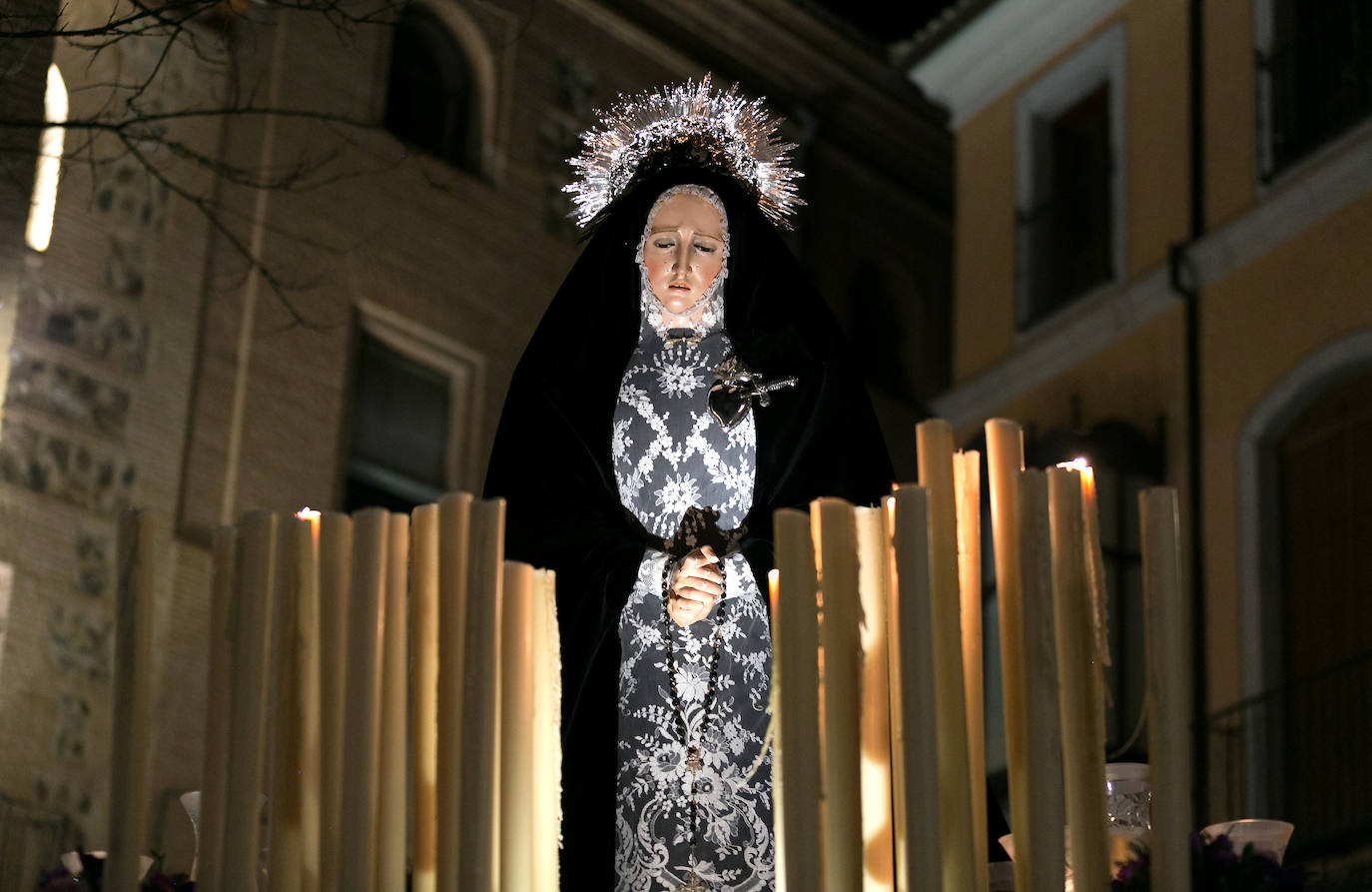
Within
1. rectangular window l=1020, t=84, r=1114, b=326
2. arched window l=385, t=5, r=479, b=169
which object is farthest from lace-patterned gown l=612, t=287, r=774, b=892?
rectangular window l=1020, t=84, r=1114, b=326

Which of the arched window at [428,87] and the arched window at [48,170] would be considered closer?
the arched window at [48,170]

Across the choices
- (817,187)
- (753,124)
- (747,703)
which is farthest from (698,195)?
(817,187)

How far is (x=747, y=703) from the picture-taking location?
3908 mm

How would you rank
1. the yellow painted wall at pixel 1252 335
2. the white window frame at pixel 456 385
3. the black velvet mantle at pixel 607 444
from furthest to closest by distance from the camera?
the white window frame at pixel 456 385
the yellow painted wall at pixel 1252 335
the black velvet mantle at pixel 607 444

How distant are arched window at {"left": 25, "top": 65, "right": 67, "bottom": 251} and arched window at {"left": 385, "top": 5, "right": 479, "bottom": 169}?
2517 mm

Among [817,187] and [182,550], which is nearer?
[182,550]

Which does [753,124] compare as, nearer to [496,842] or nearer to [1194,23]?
[496,842]

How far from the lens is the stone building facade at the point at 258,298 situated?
8.95m

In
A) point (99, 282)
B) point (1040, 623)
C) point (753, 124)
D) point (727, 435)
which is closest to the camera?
point (1040, 623)

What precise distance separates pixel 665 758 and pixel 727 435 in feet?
2.21

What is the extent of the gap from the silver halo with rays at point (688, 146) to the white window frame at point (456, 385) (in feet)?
21.4

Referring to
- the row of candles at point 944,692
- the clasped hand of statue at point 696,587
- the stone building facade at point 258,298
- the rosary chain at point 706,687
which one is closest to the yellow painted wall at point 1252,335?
the stone building facade at point 258,298

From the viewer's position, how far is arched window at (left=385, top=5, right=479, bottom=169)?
11438 mm

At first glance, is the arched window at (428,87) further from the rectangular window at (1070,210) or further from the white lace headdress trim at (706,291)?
the white lace headdress trim at (706,291)
